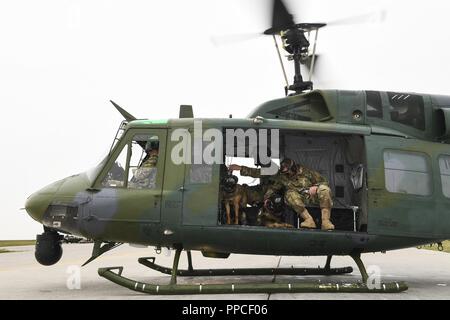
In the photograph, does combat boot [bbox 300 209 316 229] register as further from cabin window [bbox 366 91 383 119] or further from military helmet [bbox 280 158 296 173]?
cabin window [bbox 366 91 383 119]

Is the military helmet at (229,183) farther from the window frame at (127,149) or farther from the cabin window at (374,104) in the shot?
the cabin window at (374,104)

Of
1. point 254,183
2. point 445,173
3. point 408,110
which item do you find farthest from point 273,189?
point 445,173

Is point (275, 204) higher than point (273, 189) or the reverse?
the reverse

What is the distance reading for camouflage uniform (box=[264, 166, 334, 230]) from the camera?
7.36m

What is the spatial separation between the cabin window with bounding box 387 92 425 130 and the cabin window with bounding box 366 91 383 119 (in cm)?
22

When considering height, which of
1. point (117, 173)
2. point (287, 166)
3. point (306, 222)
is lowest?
point (306, 222)

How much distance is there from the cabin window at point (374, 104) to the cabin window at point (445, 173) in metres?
1.28

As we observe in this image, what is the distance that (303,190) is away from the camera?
7.68m

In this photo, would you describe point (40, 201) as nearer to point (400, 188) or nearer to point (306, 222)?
point (306, 222)

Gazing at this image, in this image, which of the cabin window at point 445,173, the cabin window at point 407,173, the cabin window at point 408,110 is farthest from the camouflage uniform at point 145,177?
the cabin window at point 445,173

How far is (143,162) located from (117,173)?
49 cm

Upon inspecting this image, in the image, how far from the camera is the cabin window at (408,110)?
809 cm

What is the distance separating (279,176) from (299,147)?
1.19 m

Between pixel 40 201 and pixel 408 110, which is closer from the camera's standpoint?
pixel 40 201
